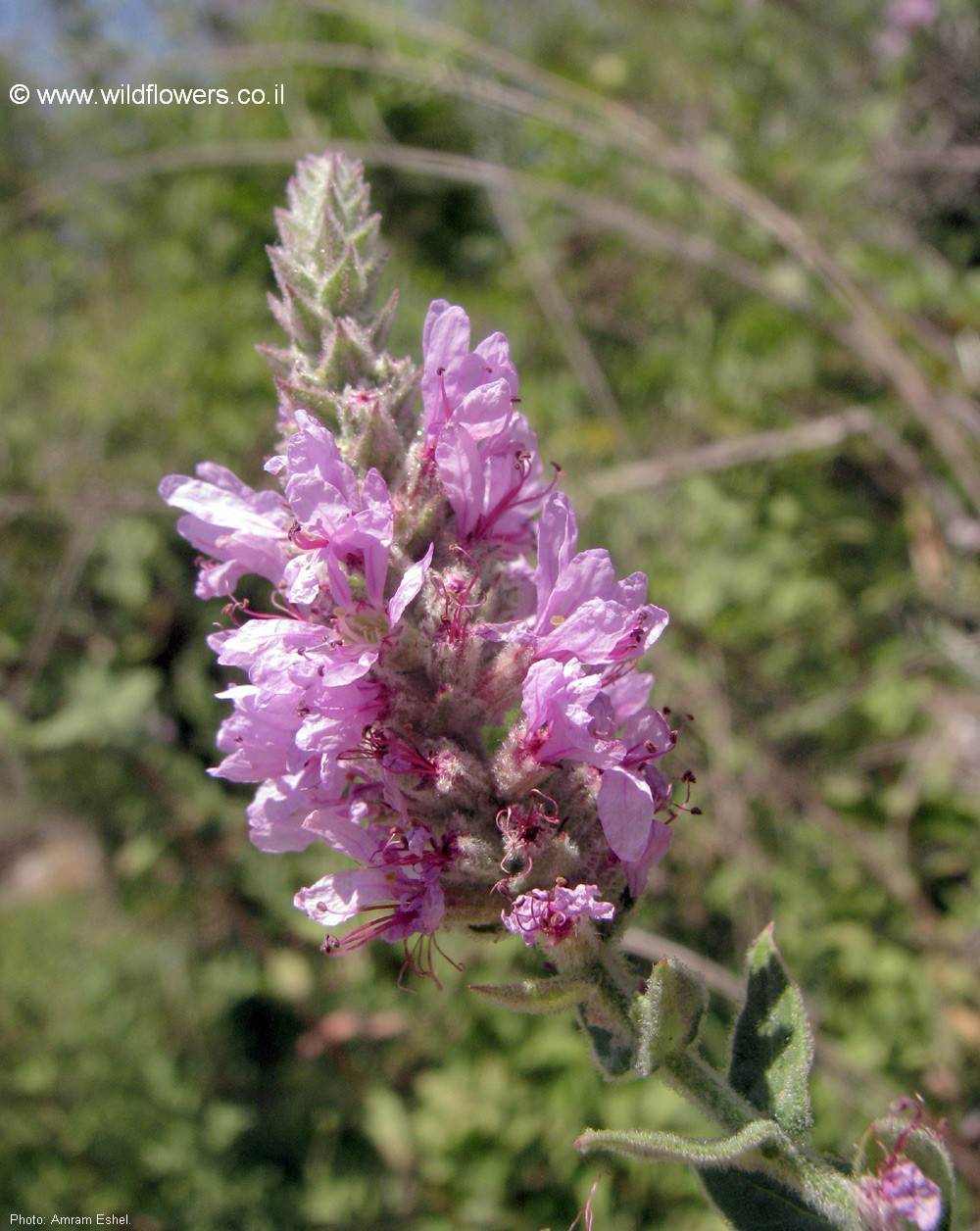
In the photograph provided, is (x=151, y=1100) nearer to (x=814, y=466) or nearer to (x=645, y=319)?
(x=814, y=466)

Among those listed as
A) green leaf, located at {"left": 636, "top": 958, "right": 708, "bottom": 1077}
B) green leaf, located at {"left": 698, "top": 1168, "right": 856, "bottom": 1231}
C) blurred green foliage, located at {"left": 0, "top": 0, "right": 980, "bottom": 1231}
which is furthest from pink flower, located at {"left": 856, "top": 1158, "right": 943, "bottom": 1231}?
blurred green foliage, located at {"left": 0, "top": 0, "right": 980, "bottom": 1231}

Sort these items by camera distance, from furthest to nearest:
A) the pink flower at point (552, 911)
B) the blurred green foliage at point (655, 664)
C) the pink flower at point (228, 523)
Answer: the blurred green foliage at point (655, 664)
the pink flower at point (228, 523)
the pink flower at point (552, 911)

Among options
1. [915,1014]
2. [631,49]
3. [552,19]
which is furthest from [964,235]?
[915,1014]

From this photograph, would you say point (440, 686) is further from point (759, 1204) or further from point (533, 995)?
point (759, 1204)

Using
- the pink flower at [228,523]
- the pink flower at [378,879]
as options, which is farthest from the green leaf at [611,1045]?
the pink flower at [228,523]

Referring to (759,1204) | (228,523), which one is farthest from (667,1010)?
(228,523)

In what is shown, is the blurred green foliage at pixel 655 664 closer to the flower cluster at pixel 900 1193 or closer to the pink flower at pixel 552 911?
the flower cluster at pixel 900 1193
